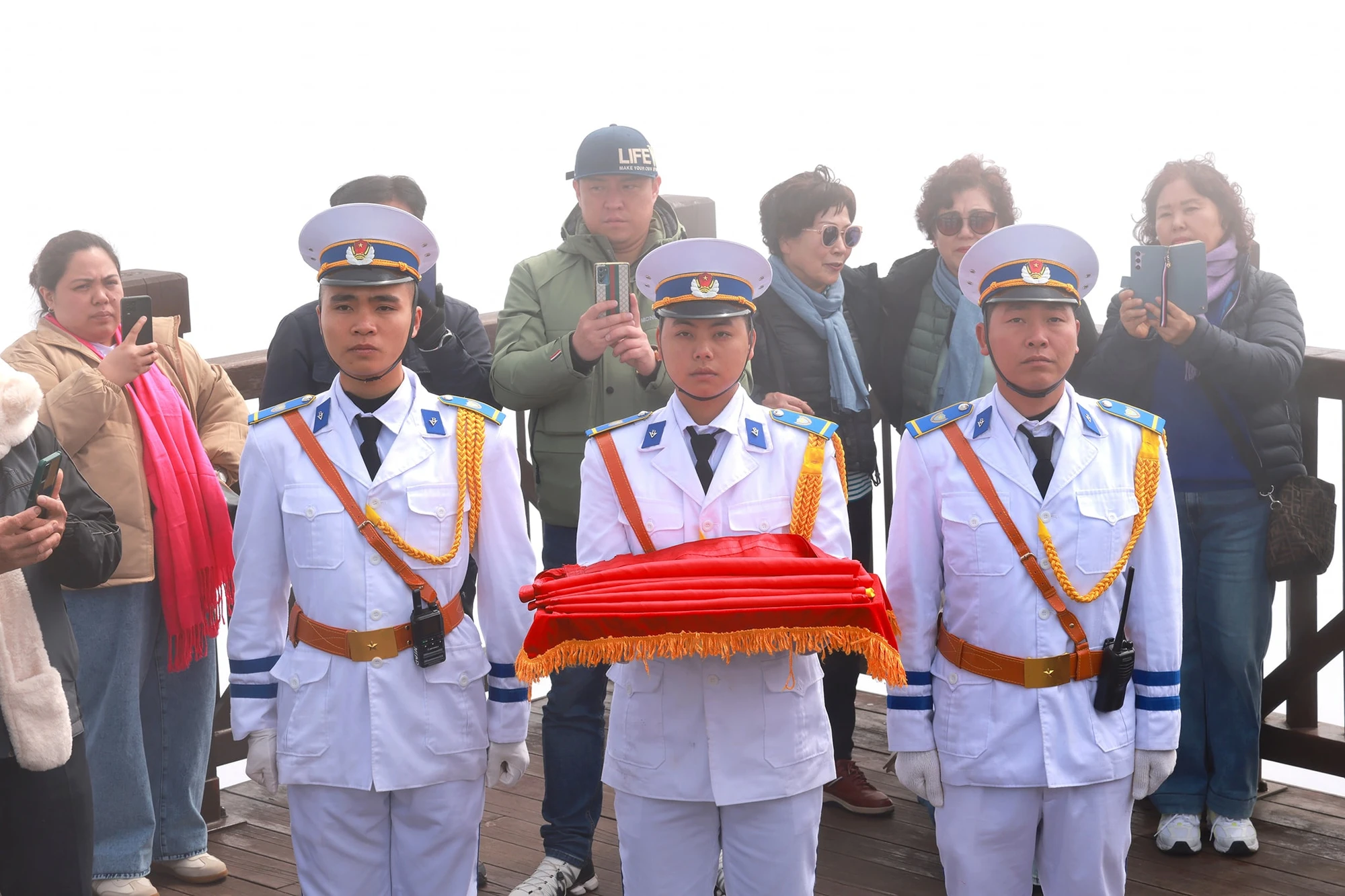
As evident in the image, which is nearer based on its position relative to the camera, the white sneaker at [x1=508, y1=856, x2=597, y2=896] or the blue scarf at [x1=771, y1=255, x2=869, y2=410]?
the white sneaker at [x1=508, y1=856, x2=597, y2=896]

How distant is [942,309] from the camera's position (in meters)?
4.42

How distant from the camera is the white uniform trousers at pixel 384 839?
10.4 feet

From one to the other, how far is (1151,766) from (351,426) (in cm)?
178

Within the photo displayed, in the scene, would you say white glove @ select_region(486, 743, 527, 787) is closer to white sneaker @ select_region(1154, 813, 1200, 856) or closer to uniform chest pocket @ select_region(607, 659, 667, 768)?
uniform chest pocket @ select_region(607, 659, 667, 768)

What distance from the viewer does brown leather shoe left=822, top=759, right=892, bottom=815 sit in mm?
4656

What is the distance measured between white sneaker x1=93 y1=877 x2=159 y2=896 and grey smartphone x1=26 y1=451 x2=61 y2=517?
151 centimetres

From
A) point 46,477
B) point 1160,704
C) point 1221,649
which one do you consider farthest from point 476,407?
point 1221,649

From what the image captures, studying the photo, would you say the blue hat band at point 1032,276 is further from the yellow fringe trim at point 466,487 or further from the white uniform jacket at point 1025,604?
the yellow fringe trim at point 466,487

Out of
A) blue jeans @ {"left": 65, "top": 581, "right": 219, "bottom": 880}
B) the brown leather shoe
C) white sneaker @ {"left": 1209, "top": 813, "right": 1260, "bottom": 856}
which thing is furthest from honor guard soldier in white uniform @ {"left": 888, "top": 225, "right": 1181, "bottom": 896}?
blue jeans @ {"left": 65, "top": 581, "right": 219, "bottom": 880}

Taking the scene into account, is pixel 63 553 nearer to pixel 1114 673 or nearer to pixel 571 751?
pixel 571 751

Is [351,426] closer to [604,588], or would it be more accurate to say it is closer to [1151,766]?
[604,588]

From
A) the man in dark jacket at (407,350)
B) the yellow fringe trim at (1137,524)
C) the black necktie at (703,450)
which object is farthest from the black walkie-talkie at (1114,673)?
the man in dark jacket at (407,350)

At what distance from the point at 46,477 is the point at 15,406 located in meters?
0.16

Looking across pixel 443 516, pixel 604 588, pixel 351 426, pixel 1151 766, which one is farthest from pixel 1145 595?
pixel 351 426
